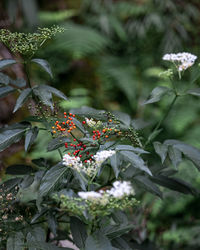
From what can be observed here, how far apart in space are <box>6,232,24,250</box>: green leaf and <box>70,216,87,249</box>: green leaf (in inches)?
4.9

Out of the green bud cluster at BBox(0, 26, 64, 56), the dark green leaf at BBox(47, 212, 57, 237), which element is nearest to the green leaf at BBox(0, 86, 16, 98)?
the green bud cluster at BBox(0, 26, 64, 56)

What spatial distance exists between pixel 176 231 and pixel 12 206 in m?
1.21

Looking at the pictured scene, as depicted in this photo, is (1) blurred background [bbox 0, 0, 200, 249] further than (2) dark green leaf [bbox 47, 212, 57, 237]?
Yes

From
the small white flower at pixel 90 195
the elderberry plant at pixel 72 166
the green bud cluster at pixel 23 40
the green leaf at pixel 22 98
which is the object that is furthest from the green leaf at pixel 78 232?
the green bud cluster at pixel 23 40

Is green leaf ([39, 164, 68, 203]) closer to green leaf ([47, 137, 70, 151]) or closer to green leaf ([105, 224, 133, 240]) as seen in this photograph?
green leaf ([47, 137, 70, 151])

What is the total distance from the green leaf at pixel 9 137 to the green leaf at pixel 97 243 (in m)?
0.30

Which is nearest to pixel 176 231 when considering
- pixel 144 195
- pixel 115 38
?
pixel 144 195

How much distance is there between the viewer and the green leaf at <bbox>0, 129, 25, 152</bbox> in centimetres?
75

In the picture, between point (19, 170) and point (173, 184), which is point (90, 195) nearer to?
point (19, 170)

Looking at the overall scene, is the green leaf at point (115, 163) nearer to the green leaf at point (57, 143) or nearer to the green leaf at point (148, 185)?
the green leaf at point (57, 143)

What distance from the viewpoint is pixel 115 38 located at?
366 cm

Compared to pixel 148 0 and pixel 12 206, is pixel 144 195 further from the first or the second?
→ pixel 148 0

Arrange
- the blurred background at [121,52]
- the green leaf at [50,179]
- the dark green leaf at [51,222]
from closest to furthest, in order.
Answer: the green leaf at [50,179] → the dark green leaf at [51,222] → the blurred background at [121,52]

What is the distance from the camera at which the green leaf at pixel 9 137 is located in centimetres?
75
